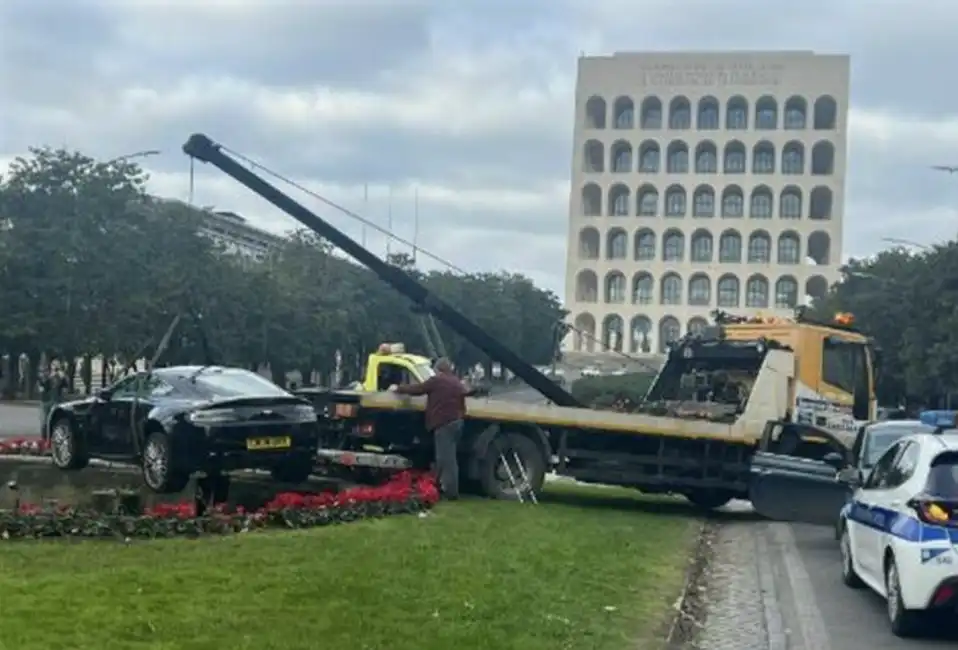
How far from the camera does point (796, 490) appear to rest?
16812 millimetres

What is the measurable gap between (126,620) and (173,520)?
4055 millimetres

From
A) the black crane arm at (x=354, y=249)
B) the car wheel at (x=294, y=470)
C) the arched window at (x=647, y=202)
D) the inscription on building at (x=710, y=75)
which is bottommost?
the car wheel at (x=294, y=470)

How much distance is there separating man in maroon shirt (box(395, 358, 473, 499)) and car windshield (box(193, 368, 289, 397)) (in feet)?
6.86

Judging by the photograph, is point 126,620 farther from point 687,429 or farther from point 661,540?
point 687,429

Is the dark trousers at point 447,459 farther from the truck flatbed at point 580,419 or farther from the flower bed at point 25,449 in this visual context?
the flower bed at point 25,449

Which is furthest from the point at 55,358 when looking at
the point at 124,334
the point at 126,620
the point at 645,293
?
the point at 645,293

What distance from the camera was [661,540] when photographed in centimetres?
1598

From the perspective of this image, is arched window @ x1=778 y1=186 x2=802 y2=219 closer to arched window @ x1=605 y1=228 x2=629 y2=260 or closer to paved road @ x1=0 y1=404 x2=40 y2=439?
arched window @ x1=605 y1=228 x2=629 y2=260

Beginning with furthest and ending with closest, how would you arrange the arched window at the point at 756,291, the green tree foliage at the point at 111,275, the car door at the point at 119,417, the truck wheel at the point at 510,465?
the arched window at the point at 756,291 → the green tree foliage at the point at 111,275 → the truck wheel at the point at 510,465 → the car door at the point at 119,417

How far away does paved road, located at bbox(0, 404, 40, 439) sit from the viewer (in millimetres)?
32987

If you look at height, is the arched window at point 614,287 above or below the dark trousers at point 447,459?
above

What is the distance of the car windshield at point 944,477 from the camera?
10.3 meters

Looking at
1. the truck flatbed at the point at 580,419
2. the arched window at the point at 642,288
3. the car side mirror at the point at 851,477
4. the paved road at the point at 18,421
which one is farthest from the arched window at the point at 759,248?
the car side mirror at the point at 851,477

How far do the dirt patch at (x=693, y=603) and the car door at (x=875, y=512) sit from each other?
1.35 meters
